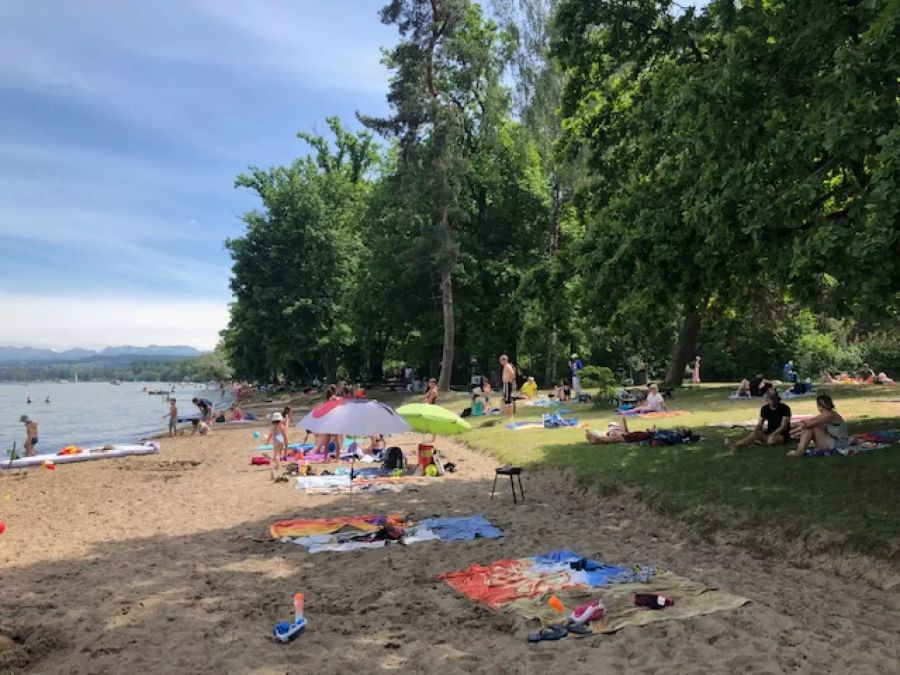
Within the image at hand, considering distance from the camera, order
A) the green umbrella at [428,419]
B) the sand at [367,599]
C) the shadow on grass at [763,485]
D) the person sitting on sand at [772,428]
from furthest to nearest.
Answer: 1. the green umbrella at [428,419]
2. the person sitting on sand at [772,428]
3. the shadow on grass at [763,485]
4. the sand at [367,599]

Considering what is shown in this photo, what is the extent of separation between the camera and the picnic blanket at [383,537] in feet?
29.5

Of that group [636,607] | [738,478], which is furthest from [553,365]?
[636,607]

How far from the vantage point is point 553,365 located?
36.1 meters

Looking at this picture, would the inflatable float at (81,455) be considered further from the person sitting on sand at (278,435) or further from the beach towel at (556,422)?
the beach towel at (556,422)

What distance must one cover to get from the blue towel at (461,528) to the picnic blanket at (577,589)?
1357mm

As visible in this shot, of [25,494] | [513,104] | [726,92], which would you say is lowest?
[25,494]

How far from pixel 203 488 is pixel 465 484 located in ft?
19.0

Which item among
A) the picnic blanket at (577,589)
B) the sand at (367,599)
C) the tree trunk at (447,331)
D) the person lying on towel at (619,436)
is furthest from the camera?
the tree trunk at (447,331)

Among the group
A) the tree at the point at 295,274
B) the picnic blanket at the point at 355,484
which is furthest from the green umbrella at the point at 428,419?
the tree at the point at 295,274

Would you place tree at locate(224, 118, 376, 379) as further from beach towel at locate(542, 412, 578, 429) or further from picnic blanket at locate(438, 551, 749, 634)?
picnic blanket at locate(438, 551, 749, 634)

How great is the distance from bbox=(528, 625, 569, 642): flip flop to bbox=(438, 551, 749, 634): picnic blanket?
0.23m

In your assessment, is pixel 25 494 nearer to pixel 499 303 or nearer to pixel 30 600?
pixel 30 600

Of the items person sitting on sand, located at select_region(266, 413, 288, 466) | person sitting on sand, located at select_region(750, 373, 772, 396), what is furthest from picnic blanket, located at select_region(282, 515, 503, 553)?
person sitting on sand, located at select_region(750, 373, 772, 396)

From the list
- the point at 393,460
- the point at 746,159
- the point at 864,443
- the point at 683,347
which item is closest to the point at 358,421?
the point at 393,460
